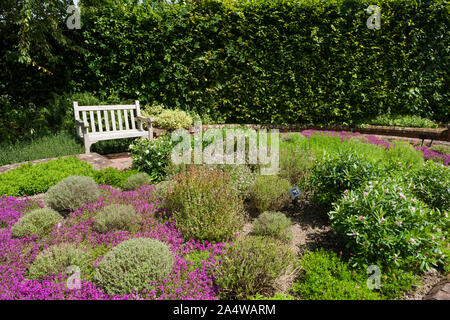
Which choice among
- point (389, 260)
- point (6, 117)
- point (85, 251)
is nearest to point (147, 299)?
point (85, 251)

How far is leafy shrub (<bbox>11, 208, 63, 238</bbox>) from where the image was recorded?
3.23 metres

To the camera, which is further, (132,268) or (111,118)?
(111,118)

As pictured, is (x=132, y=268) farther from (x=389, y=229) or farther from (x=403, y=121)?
(x=403, y=121)

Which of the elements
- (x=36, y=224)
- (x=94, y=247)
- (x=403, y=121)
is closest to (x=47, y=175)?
(x=36, y=224)

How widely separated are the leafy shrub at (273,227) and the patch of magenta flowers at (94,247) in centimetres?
57

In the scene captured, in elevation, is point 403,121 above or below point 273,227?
above

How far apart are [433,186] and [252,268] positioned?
289cm

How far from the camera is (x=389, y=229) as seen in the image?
103 inches

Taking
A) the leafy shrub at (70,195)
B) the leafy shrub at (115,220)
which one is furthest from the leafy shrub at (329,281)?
the leafy shrub at (70,195)

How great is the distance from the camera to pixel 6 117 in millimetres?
7102

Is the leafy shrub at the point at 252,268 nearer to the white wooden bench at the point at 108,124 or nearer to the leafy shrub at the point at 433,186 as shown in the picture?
the leafy shrub at the point at 433,186

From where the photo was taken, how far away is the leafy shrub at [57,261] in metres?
2.60

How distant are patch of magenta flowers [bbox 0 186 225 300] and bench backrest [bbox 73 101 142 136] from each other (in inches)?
118
